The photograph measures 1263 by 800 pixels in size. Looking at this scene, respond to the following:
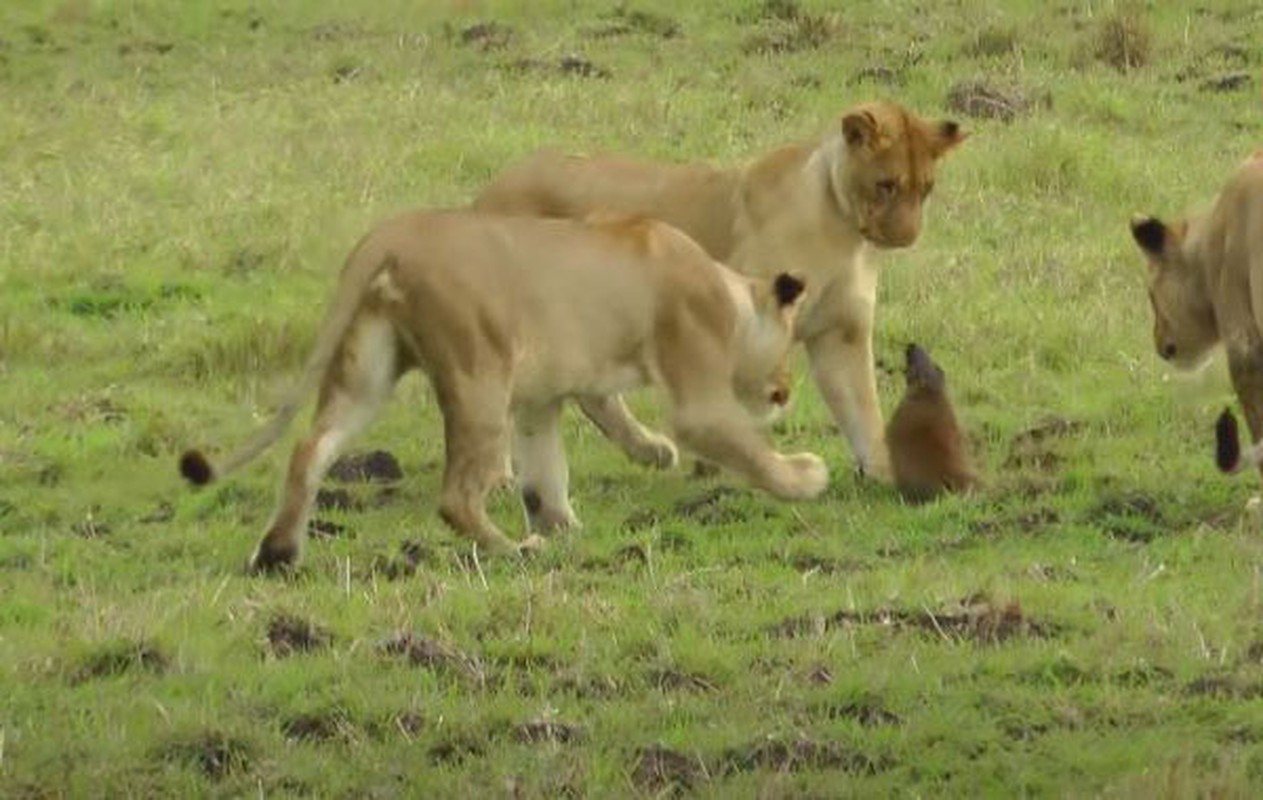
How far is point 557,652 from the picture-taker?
7.26 m

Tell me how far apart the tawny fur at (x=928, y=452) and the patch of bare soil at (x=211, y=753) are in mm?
3161

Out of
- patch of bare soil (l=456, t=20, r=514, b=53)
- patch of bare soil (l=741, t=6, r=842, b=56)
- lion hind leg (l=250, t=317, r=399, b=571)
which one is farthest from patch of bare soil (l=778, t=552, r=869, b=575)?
patch of bare soil (l=456, t=20, r=514, b=53)

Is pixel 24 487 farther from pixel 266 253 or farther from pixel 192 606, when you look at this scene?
pixel 266 253

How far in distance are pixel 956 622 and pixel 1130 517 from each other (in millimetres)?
1536

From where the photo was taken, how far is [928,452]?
30.5 ft

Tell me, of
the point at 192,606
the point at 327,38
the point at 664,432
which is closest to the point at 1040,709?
the point at 192,606

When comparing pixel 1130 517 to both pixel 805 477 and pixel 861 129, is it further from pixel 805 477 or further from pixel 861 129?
pixel 861 129

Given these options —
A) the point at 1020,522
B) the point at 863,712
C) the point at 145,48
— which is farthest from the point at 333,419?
the point at 145,48

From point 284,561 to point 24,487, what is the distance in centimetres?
168

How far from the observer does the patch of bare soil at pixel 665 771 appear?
6.28m

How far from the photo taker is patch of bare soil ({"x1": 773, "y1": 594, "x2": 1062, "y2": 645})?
734 cm

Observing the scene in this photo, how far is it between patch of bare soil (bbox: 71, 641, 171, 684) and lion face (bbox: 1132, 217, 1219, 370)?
11.1 ft

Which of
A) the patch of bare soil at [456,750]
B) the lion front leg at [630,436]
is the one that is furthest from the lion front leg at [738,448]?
the patch of bare soil at [456,750]

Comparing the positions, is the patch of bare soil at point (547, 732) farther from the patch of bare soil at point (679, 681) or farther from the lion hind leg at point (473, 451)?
the lion hind leg at point (473, 451)
